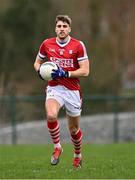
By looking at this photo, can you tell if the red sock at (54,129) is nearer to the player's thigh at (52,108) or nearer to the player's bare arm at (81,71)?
the player's thigh at (52,108)

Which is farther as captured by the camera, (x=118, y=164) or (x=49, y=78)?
(x=118, y=164)

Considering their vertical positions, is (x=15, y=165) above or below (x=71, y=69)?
below

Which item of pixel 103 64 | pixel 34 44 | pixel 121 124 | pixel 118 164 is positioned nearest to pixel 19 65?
pixel 34 44

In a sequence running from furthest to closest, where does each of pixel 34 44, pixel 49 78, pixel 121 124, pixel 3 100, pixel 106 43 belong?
pixel 106 43 → pixel 34 44 → pixel 121 124 → pixel 3 100 → pixel 49 78

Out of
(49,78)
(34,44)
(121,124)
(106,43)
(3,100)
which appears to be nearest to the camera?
(49,78)

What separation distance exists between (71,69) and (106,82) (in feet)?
97.6

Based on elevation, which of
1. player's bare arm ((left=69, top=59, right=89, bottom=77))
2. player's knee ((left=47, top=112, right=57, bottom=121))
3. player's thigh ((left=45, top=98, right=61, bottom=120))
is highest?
player's bare arm ((left=69, top=59, right=89, bottom=77))

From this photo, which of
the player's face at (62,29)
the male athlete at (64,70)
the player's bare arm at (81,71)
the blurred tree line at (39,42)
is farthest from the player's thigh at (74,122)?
the blurred tree line at (39,42)

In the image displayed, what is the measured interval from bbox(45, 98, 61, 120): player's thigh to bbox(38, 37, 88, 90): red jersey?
1.03ft

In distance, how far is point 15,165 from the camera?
1231cm

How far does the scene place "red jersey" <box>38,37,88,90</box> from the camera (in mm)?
11453

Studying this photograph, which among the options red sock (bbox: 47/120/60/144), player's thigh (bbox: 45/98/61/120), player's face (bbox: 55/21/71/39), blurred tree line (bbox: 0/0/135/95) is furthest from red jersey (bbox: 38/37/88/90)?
blurred tree line (bbox: 0/0/135/95)

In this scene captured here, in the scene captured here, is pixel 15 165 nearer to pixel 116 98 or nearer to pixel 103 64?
pixel 116 98

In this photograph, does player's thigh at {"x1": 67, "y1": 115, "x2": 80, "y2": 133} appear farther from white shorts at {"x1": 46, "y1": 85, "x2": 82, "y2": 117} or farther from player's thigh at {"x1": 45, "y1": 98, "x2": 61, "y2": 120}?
player's thigh at {"x1": 45, "y1": 98, "x2": 61, "y2": 120}
